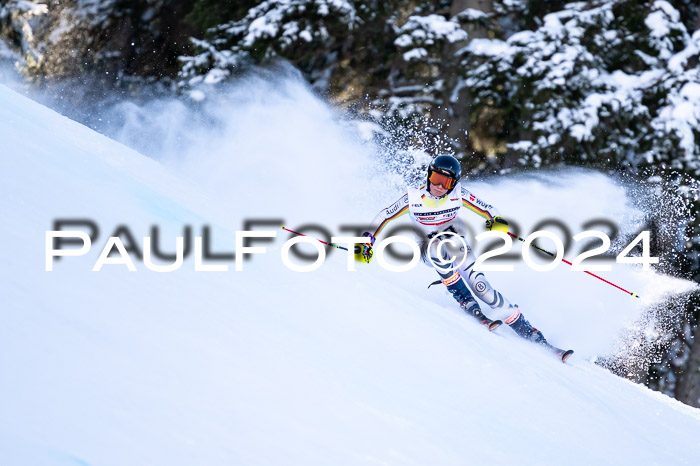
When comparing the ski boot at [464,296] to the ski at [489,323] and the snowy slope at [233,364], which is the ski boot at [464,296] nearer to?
the ski at [489,323]

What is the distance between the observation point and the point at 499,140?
11047mm

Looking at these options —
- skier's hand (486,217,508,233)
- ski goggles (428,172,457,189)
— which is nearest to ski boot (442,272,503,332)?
skier's hand (486,217,508,233)

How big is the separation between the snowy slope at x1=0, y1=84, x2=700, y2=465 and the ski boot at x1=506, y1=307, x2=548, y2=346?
4.4 inches

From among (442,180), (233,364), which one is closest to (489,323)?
(442,180)

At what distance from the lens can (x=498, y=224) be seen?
5.71 meters

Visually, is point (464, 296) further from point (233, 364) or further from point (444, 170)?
point (233, 364)

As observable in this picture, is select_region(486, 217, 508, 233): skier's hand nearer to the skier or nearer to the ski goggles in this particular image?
the skier

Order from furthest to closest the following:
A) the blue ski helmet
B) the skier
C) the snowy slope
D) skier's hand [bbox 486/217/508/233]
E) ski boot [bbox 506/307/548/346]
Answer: ski boot [bbox 506/307/548/346] → the skier → skier's hand [bbox 486/217/508/233] → the blue ski helmet → the snowy slope

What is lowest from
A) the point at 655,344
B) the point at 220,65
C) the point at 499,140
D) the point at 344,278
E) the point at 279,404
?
the point at 655,344

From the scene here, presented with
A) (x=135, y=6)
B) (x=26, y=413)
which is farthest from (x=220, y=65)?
(x=26, y=413)

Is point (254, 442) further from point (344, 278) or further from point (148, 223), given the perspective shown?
point (344, 278)

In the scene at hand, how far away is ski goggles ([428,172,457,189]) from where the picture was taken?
18.0 feet

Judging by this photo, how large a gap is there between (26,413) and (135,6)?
12.7 meters

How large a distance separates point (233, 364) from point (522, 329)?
12.2 ft
